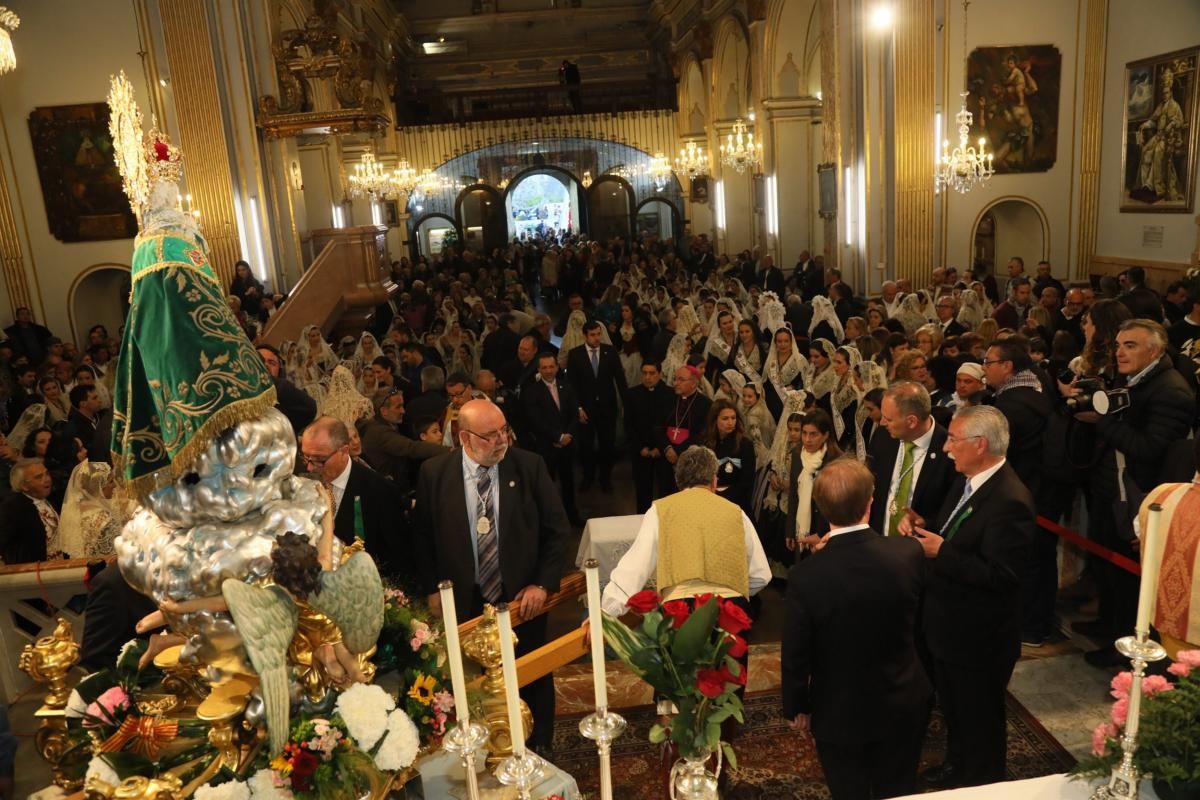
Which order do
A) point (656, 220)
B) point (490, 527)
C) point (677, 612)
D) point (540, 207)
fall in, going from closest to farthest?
point (677, 612) < point (490, 527) < point (656, 220) < point (540, 207)

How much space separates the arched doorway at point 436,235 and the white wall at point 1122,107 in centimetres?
2418

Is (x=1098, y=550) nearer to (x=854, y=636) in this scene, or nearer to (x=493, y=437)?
(x=854, y=636)

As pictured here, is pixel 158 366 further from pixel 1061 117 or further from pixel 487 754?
pixel 1061 117

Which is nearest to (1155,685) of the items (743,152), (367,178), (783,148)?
(783,148)

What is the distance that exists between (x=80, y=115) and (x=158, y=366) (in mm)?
15029

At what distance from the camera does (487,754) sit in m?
2.85

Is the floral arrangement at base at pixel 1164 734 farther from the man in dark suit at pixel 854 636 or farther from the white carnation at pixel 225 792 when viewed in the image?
the white carnation at pixel 225 792

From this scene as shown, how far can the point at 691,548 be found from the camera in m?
4.02

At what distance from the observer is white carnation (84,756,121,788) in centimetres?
237

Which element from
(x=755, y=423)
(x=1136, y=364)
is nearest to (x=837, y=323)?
(x=755, y=423)

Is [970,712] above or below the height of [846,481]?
below

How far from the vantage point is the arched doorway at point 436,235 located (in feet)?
116

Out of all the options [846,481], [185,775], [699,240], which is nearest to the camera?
[185,775]

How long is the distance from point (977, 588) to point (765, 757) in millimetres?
1495
